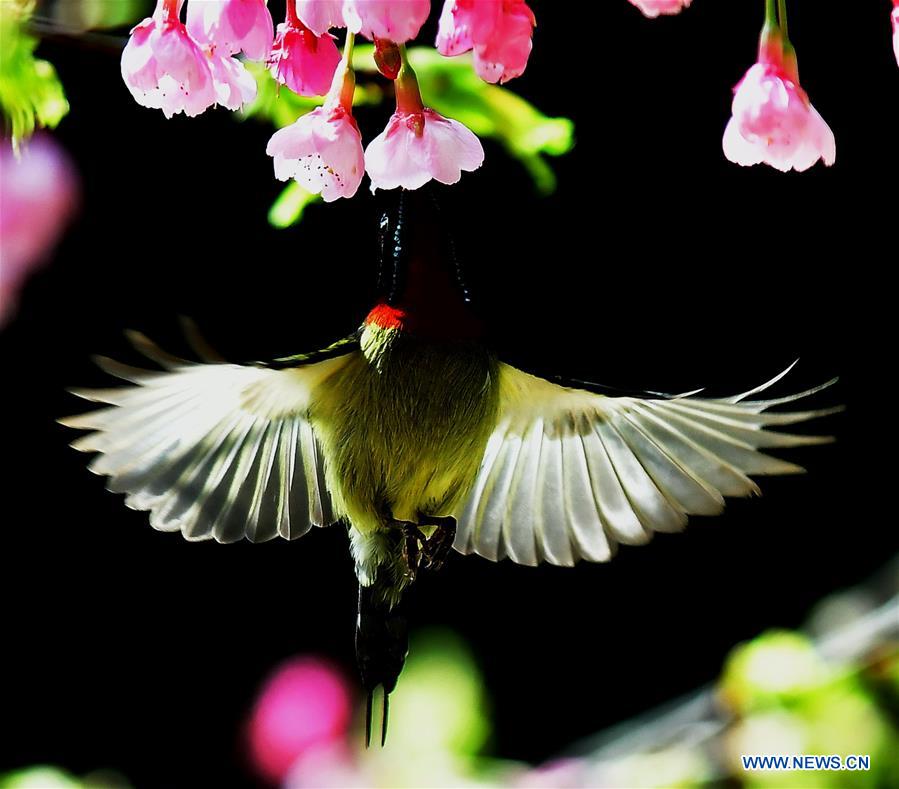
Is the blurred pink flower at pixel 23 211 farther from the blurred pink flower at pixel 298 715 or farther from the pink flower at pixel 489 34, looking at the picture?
the blurred pink flower at pixel 298 715

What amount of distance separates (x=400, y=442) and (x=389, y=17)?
565 mm

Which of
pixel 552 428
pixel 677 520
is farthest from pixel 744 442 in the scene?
pixel 552 428

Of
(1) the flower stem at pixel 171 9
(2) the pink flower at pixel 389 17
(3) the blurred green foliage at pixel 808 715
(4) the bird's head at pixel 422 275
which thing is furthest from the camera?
(3) the blurred green foliage at pixel 808 715

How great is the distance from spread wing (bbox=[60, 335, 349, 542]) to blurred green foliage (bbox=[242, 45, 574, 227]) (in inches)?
7.6

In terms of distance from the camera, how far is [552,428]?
141 centimetres

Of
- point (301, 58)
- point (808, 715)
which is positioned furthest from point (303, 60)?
point (808, 715)

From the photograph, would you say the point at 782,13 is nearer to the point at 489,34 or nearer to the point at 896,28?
the point at 896,28

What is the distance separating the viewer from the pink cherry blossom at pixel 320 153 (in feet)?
2.95

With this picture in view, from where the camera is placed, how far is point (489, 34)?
789 millimetres

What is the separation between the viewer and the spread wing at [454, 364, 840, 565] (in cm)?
124

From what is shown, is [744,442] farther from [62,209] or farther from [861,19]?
[861,19]

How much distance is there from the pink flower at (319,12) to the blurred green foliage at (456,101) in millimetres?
413

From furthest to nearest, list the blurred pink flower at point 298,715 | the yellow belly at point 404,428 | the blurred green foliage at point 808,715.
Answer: the blurred pink flower at point 298,715, the blurred green foliage at point 808,715, the yellow belly at point 404,428

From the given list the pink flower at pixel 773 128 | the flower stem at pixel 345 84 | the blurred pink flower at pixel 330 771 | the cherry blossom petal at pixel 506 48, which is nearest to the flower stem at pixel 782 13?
the pink flower at pixel 773 128
